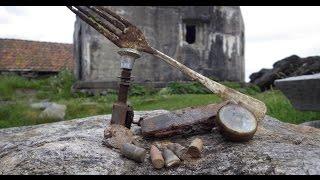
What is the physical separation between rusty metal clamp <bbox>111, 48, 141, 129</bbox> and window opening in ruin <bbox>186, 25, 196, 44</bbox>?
37.5 feet

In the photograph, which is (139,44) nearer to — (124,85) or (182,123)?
(124,85)

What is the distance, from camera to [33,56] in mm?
24391

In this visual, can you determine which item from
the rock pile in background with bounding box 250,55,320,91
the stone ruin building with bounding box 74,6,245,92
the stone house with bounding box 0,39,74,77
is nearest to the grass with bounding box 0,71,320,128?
the rock pile in background with bounding box 250,55,320,91

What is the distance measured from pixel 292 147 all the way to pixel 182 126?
67cm

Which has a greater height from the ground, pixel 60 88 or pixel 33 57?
pixel 33 57

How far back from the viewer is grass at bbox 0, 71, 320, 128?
6872 millimetres

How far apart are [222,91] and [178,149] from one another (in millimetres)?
629

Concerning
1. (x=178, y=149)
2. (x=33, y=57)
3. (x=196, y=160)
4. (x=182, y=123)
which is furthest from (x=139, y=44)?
(x=33, y=57)

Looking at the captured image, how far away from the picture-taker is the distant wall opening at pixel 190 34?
1426 centimetres

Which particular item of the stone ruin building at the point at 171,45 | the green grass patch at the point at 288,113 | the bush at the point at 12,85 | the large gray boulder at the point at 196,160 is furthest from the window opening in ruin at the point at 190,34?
the large gray boulder at the point at 196,160

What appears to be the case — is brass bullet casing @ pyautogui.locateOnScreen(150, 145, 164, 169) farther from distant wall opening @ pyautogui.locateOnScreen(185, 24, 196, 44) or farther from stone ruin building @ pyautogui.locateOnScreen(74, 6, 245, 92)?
A: distant wall opening @ pyautogui.locateOnScreen(185, 24, 196, 44)

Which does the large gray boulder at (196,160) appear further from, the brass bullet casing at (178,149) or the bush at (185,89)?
the bush at (185,89)

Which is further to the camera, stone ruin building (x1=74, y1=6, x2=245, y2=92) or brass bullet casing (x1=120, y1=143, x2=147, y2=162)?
stone ruin building (x1=74, y1=6, x2=245, y2=92)

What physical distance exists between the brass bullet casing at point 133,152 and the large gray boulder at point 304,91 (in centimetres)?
209
